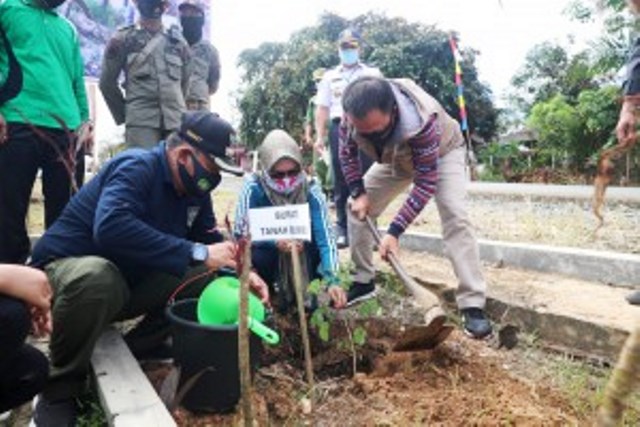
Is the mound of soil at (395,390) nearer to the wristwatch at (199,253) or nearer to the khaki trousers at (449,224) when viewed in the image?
the khaki trousers at (449,224)

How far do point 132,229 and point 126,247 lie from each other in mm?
83

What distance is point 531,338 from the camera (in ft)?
10.7

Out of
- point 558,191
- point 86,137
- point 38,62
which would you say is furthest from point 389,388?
point 558,191

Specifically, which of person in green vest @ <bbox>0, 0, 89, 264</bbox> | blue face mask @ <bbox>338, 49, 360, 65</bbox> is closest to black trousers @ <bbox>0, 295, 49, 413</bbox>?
person in green vest @ <bbox>0, 0, 89, 264</bbox>

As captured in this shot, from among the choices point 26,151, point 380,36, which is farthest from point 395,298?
point 380,36

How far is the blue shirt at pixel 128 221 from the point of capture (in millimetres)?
2492

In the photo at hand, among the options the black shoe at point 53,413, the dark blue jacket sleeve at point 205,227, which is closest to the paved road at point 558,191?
the dark blue jacket sleeve at point 205,227

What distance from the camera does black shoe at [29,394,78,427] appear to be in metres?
2.32

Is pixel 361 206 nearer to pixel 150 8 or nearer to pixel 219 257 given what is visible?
pixel 219 257

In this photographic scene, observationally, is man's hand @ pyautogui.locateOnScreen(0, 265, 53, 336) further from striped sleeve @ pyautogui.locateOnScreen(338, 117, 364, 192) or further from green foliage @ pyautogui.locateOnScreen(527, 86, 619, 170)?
green foliage @ pyautogui.locateOnScreen(527, 86, 619, 170)

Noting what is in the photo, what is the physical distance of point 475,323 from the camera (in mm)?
3342

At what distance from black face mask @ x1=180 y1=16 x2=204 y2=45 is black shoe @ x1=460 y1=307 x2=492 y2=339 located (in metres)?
3.28

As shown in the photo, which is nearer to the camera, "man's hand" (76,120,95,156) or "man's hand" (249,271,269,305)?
"man's hand" (249,271,269,305)

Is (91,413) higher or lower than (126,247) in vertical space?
lower
